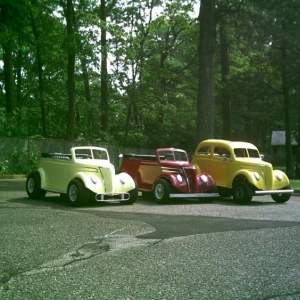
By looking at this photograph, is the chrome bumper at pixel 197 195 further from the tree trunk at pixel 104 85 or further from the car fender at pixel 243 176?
the tree trunk at pixel 104 85

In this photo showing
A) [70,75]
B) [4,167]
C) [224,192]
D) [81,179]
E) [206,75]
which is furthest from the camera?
[70,75]

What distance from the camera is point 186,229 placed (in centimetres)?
1059

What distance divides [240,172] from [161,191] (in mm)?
2708

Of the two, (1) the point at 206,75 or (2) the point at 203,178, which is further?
(1) the point at 206,75

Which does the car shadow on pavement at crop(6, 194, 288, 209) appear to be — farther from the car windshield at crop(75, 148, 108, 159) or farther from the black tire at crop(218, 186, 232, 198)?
the car windshield at crop(75, 148, 108, 159)

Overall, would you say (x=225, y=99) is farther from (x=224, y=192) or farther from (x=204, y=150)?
(x=224, y=192)

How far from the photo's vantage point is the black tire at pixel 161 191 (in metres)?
16.2

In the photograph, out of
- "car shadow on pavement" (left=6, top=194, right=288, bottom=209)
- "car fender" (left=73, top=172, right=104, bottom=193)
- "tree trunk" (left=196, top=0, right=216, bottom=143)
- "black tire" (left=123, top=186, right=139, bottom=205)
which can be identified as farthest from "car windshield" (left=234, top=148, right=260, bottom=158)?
"tree trunk" (left=196, top=0, right=216, bottom=143)

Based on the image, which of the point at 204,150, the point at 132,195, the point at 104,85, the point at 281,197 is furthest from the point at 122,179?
the point at 104,85

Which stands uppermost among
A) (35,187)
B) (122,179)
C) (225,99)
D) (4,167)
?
(225,99)

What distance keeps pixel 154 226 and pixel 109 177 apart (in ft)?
14.4

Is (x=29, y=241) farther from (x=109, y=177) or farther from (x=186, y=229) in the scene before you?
(x=109, y=177)

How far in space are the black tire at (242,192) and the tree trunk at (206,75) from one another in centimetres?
898

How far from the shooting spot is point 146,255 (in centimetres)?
794
